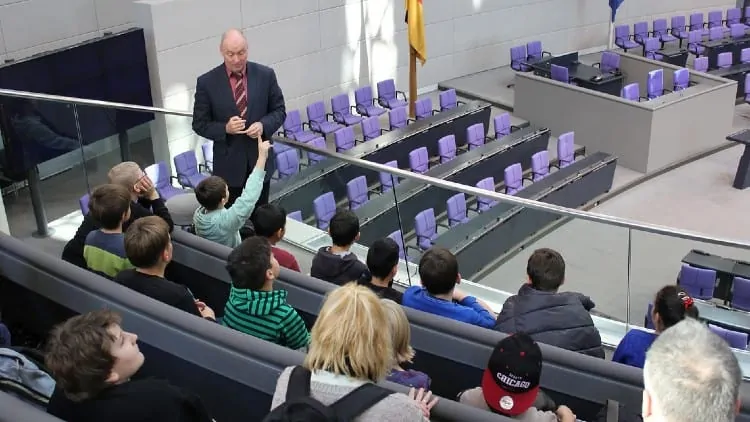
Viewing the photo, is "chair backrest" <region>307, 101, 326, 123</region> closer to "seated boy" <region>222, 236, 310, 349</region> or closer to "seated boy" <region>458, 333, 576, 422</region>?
"seated boy" <region>222, 236, 310, 349</region>

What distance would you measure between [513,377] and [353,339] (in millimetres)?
598

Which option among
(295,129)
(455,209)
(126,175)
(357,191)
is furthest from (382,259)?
(295,129)

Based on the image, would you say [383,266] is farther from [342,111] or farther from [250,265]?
[342,111]

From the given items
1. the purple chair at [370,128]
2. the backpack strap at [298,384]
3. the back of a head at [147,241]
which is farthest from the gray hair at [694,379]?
the purple chair at [370,128]

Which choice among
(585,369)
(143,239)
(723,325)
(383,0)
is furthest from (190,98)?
(585,369)

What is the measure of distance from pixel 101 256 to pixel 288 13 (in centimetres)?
920

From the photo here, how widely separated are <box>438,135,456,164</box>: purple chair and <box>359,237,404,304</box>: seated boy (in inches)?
296

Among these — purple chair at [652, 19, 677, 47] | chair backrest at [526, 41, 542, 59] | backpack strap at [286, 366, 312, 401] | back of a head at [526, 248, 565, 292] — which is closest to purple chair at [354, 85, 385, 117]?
chair backrest at [526, 41, 542, 59]

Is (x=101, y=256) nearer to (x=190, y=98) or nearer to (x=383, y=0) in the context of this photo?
(x=190, y=98)

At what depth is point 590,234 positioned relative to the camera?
5969mm

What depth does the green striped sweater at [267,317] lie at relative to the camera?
3199 millimetres

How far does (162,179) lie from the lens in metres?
7.48

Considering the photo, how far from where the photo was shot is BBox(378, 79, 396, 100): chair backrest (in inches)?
524

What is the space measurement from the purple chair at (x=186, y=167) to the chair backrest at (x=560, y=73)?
754cm
